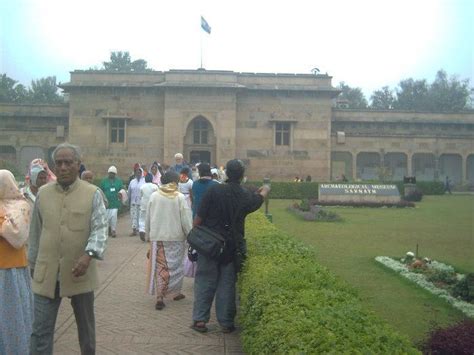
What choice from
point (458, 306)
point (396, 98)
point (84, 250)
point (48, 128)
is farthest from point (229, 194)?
point (396, 98)

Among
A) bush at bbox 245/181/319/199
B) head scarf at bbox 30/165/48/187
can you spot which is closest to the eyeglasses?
head scarf at bbox 30/165/48/187

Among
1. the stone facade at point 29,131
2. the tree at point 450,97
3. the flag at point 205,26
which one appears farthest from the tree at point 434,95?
the stone facade at point 29,131

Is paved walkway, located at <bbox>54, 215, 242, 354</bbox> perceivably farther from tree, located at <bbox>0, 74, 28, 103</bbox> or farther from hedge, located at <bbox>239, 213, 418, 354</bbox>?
tree, located at <bbox>0, 74, 28, 103</bbox>

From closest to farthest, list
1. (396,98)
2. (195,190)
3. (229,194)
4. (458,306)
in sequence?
(229,194) → (458,306) → (195,190) → (396,98)

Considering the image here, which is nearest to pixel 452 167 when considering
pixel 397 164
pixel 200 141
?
pixel 397 164

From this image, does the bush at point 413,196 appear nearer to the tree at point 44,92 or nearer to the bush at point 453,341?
the bush at point 453,341

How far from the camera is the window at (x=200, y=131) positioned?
31.0 meters

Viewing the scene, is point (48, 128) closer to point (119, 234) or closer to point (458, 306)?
point (119, 234)

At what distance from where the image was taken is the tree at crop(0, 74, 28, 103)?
166ft

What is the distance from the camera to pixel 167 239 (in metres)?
7.07

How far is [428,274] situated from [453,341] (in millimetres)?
4570

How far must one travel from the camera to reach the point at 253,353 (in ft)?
13.4

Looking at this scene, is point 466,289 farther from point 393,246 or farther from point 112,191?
point 112,191

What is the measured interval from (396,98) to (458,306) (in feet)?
222
